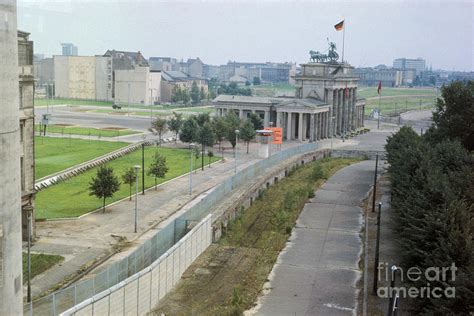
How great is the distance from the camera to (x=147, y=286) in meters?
26.1

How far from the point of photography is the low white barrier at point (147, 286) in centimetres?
2216

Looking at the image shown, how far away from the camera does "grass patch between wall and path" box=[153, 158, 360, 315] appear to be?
27.4m

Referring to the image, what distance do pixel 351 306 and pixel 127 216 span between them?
20464 mm

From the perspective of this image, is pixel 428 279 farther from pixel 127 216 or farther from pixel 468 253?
pixel 127 216

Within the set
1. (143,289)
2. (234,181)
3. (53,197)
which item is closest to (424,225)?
(143,289)

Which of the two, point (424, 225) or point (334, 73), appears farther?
point (334, 73)

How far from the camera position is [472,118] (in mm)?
58750

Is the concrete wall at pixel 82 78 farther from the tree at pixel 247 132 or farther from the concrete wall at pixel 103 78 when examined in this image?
A: the tree at pixel 247 132

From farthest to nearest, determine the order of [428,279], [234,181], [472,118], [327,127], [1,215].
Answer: [327,127] < [472,118] < [234,181] < [428,279] < [1,215]

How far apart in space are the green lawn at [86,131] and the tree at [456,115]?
48.1 meters

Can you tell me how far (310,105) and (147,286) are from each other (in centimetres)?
7441

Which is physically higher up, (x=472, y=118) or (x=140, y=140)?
(x=472, y=118)

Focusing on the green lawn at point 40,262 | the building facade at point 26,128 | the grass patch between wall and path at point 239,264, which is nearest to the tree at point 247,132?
the grass patch between wall and path at point 239,264

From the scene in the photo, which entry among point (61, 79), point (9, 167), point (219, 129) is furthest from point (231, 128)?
point (61, 79)
